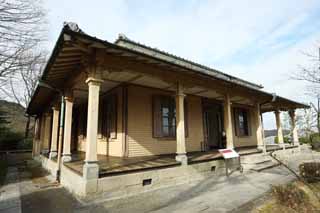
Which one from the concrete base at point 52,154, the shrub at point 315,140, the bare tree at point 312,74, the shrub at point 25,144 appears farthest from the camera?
the shrub at point 25,144

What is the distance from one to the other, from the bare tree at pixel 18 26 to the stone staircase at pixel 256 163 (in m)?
9.41

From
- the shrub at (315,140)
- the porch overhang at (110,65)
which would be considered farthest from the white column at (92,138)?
the shrub at (315,140)

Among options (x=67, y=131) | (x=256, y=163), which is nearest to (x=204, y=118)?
(x=256, y=163)

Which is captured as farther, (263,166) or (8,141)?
(8,141)

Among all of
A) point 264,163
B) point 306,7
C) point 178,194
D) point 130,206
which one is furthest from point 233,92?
point 130,206

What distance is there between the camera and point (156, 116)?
7309 mm

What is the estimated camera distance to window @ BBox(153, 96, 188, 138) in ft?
24.0

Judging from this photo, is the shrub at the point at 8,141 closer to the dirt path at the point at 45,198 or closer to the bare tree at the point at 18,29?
the bare tree at the point at 18,29

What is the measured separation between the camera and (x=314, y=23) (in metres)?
5.64

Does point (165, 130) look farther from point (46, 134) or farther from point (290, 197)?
point (46, 134)

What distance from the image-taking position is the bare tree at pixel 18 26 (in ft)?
23.3

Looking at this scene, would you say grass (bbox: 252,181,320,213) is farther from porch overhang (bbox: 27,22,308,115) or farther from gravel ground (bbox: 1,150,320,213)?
porch overhang (bbox: 27,22,308,115)

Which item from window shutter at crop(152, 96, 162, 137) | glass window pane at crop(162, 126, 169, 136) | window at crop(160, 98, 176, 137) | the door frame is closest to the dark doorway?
the door frame

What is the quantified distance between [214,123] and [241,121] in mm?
2026
